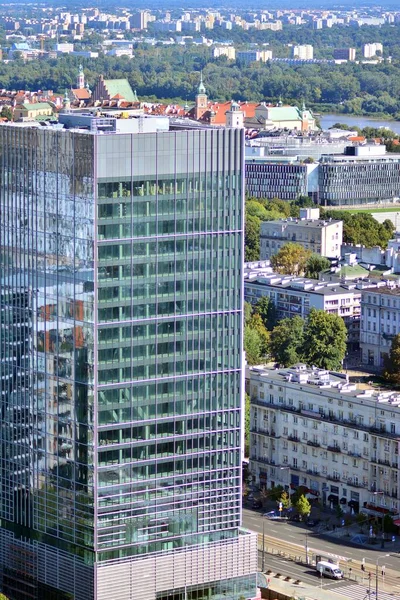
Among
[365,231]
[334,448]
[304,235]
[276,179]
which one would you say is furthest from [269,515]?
[276,179]

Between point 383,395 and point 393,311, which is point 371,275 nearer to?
point 393,311

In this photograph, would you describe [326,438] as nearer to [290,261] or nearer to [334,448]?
[334,448]

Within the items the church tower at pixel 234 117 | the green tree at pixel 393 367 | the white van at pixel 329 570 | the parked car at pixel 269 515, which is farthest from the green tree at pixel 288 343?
the church tower at pixel 234 117

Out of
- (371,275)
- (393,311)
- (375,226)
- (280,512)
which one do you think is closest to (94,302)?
(280,512)

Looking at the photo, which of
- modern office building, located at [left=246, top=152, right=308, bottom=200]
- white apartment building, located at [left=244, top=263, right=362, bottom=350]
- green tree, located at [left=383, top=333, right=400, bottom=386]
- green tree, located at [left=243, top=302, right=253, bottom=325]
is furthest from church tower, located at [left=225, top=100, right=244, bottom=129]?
green tree, located at [left=383, top=333, right=400, bottom=386]

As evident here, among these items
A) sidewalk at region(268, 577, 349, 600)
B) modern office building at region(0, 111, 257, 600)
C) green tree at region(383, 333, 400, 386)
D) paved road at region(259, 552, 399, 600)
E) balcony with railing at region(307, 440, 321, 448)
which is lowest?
paved road at region(259, 552, 399, 600)

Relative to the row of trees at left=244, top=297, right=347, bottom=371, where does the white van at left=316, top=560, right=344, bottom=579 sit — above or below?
below

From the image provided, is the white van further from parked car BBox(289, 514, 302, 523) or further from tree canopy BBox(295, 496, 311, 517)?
parked car BBox(289, 514, 302, 523)
